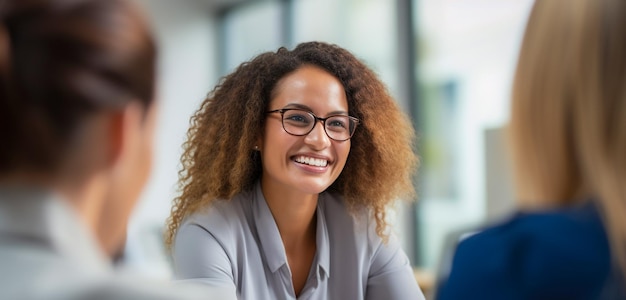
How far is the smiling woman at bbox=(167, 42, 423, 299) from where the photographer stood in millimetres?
1599

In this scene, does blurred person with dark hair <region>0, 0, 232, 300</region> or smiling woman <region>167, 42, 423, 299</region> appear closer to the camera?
blurred person with dark hair <region>0, 0, 232, 300</region>

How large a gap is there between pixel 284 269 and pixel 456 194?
321 centimetres

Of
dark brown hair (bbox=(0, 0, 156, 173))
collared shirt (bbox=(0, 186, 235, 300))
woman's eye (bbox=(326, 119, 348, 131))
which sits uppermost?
dark brown hair (bbox=(0, 0, 156, 173))

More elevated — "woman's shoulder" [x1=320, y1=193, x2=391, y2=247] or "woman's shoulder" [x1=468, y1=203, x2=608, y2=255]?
→ "woman's shoulder" [x1=468, y1=203, x2=608, y2=255]

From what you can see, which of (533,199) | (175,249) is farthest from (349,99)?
(533,199)

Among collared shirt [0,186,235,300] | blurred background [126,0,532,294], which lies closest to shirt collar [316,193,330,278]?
collared shirt [0,186,235,300]

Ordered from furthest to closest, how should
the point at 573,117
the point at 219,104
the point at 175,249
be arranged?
1. the point at 219,104
2. the point at 175,249
3. the point at 573,117

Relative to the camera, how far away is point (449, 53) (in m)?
4.70

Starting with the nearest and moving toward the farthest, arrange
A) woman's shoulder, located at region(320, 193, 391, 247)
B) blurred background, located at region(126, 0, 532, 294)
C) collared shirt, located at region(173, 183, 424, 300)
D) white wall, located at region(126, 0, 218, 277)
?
collared shirt, located at region(173, 183, 424, 300) < woman's shoulder, located at region(320, 193, 391, 247) < blurred background, located at region(126, 0, 532, 294) < white wall, located at region(126, 0, 218, 277)

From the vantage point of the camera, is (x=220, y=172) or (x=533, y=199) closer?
(x=533, y=199)

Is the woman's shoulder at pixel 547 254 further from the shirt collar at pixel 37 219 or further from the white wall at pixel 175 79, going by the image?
the white wall at pixel 175 79

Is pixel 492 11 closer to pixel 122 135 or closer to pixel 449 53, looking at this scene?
pixel 449 53

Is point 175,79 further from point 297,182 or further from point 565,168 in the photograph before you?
point 565,168

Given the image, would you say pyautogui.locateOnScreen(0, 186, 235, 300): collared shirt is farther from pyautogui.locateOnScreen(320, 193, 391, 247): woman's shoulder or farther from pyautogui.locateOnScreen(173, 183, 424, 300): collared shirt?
pyautogui.locateOnScreen(320, 193, 391, 247): woman's shoulder
